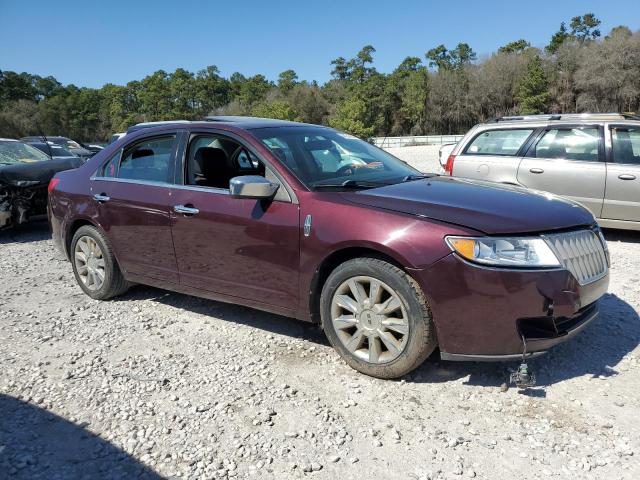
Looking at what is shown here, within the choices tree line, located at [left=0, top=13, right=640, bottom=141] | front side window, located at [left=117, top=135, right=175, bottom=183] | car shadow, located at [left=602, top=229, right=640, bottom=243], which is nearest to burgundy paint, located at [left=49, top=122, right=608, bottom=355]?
front side window, located at [left=117, top=135, right=175, bottom=183]

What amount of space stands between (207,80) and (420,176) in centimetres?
12431

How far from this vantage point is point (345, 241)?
131 inches

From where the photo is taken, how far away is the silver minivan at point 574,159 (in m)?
6.86

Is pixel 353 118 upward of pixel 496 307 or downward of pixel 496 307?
upward

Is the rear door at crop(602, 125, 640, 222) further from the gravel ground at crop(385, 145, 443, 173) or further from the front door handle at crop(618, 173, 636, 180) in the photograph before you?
the gravel ground at crop(385, 145, 443, 173)

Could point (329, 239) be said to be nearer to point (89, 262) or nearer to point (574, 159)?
point (89, 262)

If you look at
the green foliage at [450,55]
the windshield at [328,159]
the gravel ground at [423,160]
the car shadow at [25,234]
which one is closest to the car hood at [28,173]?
the car shadow at [25,234]

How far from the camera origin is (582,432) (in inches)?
110

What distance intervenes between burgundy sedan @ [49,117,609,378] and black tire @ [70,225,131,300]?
0.05 ft

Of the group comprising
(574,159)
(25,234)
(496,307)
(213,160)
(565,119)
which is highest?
(565,119)

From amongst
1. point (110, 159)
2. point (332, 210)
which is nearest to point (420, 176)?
point (332, 210)

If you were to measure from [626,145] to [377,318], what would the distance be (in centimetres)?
542

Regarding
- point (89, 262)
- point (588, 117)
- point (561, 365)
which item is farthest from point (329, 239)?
point (588, 117)

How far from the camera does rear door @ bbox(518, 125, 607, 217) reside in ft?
22.9
